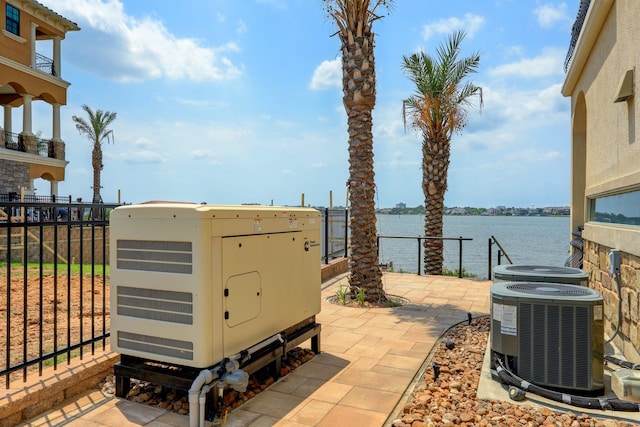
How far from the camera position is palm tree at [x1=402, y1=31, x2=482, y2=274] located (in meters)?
12.5

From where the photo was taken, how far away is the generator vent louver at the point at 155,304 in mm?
3119

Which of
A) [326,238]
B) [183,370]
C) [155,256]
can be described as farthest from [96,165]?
[183,370]

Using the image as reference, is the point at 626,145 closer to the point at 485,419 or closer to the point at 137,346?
the point at 485,419

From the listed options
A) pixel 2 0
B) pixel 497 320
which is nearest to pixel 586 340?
pixel 497 320

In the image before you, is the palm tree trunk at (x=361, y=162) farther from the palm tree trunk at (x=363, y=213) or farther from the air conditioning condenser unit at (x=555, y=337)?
the air conditioning condenser unit at (x=555, y=337)

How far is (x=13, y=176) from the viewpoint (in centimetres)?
2089

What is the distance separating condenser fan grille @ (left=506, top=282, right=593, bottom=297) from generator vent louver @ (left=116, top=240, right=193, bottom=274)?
9.32 feet

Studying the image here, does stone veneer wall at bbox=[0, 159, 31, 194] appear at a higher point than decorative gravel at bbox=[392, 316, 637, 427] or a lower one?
higher

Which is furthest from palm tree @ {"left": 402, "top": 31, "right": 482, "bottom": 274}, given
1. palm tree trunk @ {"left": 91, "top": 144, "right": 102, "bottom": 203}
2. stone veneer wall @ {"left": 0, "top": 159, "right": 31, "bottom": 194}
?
palm tree trunk @ {"left": 91, "top": 144, "right": 102, "bottom": 203}

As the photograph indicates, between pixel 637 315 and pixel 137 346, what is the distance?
4.33 m

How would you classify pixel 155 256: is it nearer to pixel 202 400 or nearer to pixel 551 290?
pixel 202 400

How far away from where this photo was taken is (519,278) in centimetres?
455

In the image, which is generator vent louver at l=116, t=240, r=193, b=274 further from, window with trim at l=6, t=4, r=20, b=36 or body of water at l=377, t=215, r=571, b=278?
window with trim at l=6, t=4, r=20, b=36

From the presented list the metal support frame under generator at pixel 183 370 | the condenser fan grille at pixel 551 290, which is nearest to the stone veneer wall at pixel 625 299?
the condenser fan grille at pixel 551 290
